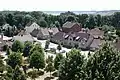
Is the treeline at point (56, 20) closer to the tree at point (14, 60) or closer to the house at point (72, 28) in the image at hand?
the house at point (72, 28)

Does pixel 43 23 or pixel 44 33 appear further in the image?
pixel 43 23

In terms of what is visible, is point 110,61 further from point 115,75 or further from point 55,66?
point 55,66

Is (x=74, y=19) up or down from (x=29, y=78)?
up

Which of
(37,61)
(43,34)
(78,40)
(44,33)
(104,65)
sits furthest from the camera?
(44,33)

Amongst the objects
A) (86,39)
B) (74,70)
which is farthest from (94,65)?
(86,39)

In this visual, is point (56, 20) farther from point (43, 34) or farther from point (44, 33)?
point (43, 34)

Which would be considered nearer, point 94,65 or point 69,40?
point 94,65

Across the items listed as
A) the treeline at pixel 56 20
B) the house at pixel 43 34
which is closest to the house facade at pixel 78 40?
the house at pixel 43 34

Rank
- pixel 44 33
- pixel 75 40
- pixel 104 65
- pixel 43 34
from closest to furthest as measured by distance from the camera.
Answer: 1. pixel 104 65
2. pixel 75 40
3. pixel 43 34
4. pixel 44 33

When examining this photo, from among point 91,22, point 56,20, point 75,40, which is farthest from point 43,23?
point 75,40

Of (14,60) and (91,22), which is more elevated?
(91,22)
